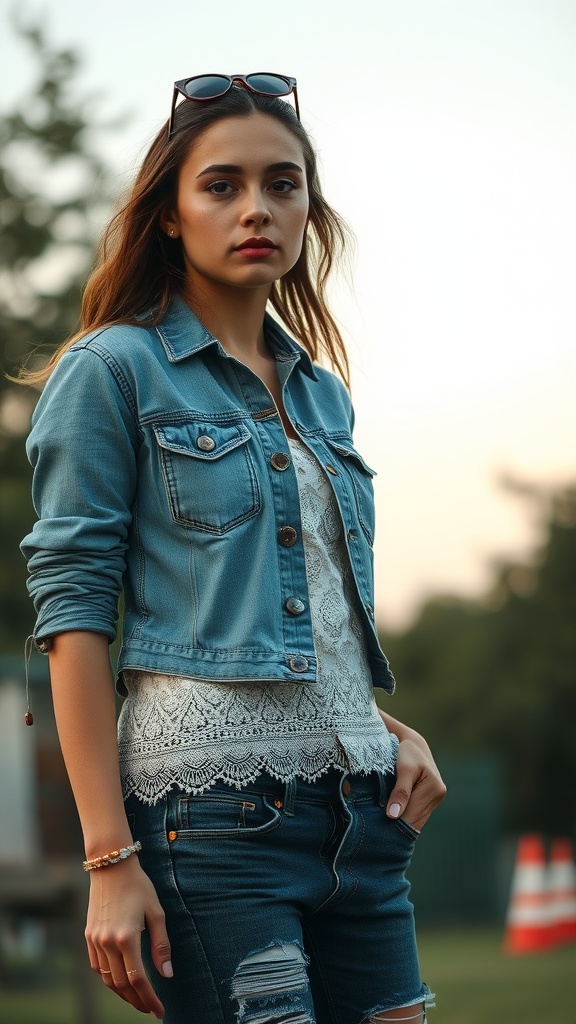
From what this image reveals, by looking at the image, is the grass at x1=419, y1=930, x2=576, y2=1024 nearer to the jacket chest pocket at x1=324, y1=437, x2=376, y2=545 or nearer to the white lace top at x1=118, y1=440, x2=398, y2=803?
the jacket chest pocket at x1=324, y1=437, x2=376, y2=545

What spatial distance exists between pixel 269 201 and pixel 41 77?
44.5 feet

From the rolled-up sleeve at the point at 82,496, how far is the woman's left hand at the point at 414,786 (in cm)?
59

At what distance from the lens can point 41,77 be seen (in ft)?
48.9

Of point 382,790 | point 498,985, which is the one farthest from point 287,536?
point 498,985

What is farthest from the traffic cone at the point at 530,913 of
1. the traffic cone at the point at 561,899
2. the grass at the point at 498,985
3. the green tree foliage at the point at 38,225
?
the green tree foliage at the point at 38,225

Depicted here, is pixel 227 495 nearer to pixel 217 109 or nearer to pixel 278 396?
pixel 278 396

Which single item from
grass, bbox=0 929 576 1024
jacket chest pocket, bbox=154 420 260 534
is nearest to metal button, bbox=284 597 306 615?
jacket chest pocket, bbox=154 420 260 534

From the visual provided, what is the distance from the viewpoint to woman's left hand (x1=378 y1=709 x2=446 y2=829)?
2.29 meters

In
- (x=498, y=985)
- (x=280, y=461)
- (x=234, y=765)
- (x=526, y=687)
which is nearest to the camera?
(x=234, y=765)

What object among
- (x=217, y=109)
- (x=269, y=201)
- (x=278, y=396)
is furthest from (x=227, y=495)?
(x=217, y=109)

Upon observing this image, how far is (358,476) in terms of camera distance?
8.41 feet

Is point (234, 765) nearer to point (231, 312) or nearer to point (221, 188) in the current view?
point (231, 312)

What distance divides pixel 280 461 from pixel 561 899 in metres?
9.96

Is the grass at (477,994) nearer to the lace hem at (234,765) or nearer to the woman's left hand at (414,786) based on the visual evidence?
the woman's left hand at (414,786)
